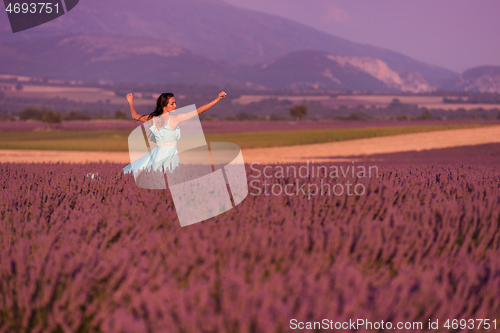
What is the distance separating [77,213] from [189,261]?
1376 mm

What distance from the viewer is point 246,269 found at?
2.11m

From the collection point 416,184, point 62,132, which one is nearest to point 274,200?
point 416,184

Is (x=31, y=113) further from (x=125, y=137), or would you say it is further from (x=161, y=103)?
(x=161, y=103)

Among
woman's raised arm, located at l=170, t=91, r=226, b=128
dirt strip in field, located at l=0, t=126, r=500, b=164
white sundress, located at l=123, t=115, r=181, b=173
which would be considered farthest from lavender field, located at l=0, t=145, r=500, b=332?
dirt strip in field, located at l=0, t=126, r=500, b=164

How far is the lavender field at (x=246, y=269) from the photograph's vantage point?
164 centimetres

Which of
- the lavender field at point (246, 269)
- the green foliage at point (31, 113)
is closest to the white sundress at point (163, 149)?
the lavender field at point (246, 269)

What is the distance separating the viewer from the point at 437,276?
6.73ft

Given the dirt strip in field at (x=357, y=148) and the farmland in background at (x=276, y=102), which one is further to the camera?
the farmland in background at (x=276, y=102)

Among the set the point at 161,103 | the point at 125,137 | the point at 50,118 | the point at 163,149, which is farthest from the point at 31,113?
the point at 161,103

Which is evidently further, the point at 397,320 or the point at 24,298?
the point at 24,298

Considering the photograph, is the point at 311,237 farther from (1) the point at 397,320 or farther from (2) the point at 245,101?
(2) the point at 245,101

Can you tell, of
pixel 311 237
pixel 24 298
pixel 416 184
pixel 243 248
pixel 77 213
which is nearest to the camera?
pixel 24 298

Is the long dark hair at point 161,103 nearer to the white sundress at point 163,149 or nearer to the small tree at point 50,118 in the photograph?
the white sundress at point 163,149

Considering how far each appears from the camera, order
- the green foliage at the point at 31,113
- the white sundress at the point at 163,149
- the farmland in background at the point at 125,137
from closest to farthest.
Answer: the white sundress at the point at 163,149
the farmland in background at the point at 125,137
the green foliage at the point at 31,113
